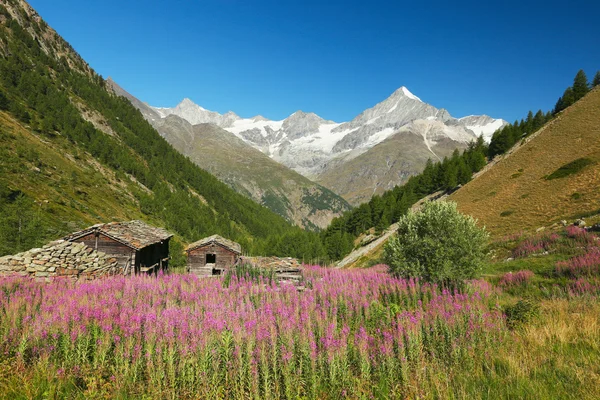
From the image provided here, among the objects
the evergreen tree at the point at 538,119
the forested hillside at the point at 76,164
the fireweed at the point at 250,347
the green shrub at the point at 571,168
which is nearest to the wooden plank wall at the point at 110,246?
the forested hillside at the point at 76,164

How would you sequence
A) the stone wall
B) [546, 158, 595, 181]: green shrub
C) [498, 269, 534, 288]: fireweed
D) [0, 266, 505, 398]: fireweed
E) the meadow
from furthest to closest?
[546, 158, 595, 181]: green shrub, the stone wall, [498, 269, 534, 288]: fireweed, [0, 266, 505, 398]: fireweed, the meadow

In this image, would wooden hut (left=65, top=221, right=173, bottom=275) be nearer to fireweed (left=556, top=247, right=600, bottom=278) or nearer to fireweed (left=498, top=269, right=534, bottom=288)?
fireweed (left=498, top=269, right=534, bottom=288)

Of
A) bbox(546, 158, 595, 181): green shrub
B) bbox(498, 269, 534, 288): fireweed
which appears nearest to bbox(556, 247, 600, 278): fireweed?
bbox(498, 269, 534, 288): fireweed

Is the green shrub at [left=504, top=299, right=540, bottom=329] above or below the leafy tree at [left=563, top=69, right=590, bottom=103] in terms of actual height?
below

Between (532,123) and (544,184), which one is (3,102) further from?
(532,123)

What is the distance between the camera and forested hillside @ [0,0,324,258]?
48.7 meters

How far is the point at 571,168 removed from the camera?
43.1 meters

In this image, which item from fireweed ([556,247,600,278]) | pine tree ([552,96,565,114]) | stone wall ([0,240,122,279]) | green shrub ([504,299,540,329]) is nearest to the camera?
green shrub ([504,299,540,329])

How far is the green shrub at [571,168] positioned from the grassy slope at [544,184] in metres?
0.97

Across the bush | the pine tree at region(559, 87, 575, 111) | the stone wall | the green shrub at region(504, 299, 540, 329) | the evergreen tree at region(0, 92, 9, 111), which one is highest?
the evergreen tree at region(0, 92, 9, 111)

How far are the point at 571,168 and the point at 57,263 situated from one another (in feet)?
205

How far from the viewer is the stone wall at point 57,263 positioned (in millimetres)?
17797

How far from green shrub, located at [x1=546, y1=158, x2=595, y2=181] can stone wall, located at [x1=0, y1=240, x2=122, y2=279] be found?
58.8 metres

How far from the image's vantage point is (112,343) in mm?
7074
